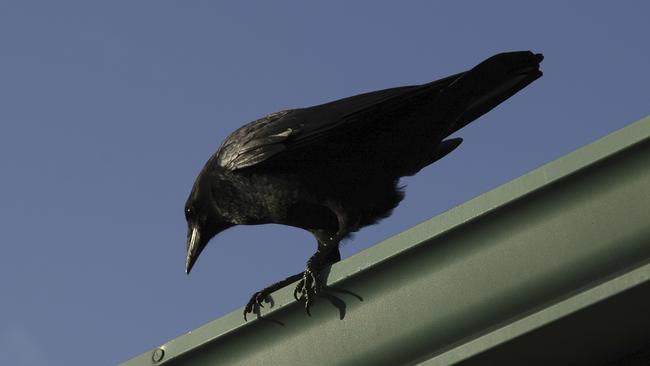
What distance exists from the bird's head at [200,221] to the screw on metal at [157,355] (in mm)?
1746

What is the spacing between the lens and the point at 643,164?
1.88m

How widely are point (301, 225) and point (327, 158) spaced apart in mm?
338

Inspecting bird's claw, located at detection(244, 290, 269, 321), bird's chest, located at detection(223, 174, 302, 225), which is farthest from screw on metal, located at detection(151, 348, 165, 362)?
bird's chest, located at detection(223, 174, 302, 225)

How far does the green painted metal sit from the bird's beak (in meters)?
2.23

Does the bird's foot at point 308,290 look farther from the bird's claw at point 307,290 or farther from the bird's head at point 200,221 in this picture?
the bird's head at point 200,221

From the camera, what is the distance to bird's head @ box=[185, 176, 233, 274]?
4.25 metres

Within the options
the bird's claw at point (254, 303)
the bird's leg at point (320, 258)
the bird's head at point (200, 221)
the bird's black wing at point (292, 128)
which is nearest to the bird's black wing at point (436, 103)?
the bird's black wing at point (292, 128)

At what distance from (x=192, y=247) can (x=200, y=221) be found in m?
0.16

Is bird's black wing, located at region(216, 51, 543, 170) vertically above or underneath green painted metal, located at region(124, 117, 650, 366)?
above

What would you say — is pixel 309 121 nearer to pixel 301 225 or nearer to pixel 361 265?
pixel 301 225

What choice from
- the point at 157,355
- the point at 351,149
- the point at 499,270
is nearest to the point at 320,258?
the point at 351,149

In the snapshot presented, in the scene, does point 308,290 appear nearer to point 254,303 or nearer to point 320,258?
point 254,303

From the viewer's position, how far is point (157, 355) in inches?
97.2

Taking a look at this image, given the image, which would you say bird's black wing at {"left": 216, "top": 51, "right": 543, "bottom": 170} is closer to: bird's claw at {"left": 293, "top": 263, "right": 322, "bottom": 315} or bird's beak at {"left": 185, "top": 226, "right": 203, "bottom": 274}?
bird's beak at {"left": 185, "top": 226, "right": 203, "bottom": 274}
